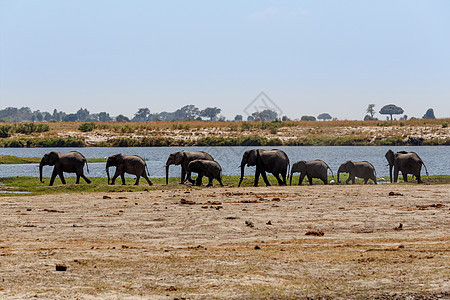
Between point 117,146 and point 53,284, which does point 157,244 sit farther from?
point 117,146

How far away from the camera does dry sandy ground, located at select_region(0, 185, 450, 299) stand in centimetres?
1019

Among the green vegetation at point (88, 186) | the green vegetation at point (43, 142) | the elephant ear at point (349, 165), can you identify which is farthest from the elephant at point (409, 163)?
the green vegetation at point (43, 142)

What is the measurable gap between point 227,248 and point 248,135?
85536 mm

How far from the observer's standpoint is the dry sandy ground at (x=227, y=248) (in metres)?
10.2

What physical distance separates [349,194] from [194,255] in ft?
44.0

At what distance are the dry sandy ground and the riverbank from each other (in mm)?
66625

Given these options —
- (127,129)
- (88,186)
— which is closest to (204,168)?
(88,186)

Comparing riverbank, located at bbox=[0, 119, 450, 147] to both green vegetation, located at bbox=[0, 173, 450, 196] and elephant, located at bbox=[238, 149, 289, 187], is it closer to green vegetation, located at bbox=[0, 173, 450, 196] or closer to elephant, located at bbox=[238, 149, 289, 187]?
green vegetation, located at bbox=[0, 173, 450, 196]

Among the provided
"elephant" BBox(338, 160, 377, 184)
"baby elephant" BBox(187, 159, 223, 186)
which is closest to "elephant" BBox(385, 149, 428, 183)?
"elephant" BBox(338, 160, 377, 184)

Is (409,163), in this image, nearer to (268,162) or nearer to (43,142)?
(268,162)

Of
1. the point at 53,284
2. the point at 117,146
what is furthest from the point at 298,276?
the point at 117,146

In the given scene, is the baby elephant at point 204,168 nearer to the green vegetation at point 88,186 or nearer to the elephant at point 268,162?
the green vegetation at point 88,186

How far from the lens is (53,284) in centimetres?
1026

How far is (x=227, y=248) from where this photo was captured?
13.7m
